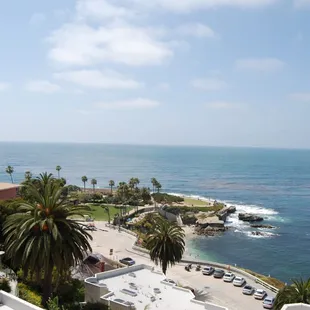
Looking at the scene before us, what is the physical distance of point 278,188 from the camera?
16850 cm

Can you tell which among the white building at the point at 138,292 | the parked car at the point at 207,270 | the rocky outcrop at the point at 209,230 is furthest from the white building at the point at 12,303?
the rocky outcrop at the point at 209,230

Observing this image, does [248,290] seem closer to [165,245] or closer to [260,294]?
[260,294]

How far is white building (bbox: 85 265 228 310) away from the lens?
27.2 meters

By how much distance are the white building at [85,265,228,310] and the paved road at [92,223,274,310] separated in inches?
387

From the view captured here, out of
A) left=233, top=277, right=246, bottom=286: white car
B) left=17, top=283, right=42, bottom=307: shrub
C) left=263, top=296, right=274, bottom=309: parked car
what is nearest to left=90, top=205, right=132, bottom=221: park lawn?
left=233, top=277, right=246, bottom=286: white car

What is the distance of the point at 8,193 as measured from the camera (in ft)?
209

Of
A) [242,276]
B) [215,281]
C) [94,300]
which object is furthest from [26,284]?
[242,276]

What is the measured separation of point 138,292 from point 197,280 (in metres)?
17.9

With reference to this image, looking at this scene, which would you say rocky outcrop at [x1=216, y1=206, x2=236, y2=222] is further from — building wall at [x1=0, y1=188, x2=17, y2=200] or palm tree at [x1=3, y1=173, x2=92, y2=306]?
palm tree at [x1=3, y1=173, x2=92, y2=306]

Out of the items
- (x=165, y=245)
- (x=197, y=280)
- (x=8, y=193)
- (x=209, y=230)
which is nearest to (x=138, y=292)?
(x=165, y=245)

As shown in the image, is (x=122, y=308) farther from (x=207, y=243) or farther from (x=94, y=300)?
(x=207, y=243)

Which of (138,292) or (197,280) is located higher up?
(138,292)

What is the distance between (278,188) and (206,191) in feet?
115

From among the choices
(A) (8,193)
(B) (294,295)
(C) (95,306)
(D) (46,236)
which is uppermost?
(D) (46,236)
